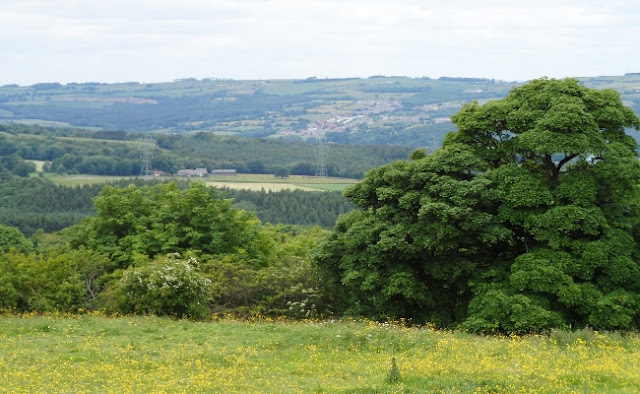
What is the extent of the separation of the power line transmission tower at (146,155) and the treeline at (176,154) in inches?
53.2

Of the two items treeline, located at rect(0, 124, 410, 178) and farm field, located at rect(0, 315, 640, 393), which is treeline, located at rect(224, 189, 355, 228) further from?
farm field, located at rect(0, 315, 640, 393)

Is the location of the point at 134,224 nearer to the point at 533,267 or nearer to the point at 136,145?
the point at 533,267

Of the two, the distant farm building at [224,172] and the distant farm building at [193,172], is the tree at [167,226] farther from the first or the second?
the distant farm building at [224,172]

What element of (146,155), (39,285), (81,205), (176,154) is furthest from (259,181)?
(39,285)

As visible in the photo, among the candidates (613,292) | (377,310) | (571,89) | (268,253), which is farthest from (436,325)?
(268,253)

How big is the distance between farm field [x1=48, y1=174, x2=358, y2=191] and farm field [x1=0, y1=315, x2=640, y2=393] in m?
101

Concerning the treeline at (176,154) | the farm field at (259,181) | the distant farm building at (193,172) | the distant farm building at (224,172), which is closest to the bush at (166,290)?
the farm field at (259,181)

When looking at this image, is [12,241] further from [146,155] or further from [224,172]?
[224,172]

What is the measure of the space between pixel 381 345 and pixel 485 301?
6.53 m

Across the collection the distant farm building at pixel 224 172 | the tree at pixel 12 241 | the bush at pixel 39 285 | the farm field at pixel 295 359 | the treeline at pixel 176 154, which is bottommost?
the distant farm building at pixel 224 172

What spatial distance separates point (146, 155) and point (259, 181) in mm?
24077

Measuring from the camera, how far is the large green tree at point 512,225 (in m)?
26.7

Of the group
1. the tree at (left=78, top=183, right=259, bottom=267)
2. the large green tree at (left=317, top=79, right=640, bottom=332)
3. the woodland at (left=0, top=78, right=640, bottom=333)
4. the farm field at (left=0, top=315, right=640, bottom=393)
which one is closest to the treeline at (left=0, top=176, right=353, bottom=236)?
the tree at (left=78, top=183, right=259, bottom=267)

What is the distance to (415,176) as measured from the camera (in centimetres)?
2972
